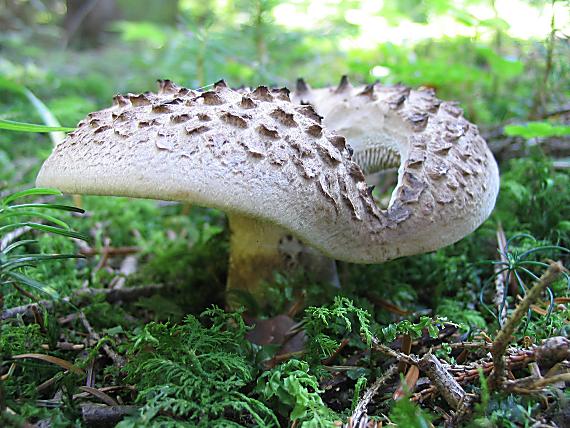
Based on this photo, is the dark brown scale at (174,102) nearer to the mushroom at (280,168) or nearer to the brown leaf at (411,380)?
the mushroom at (280,168)

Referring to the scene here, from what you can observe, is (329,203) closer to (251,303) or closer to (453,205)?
(453,205)

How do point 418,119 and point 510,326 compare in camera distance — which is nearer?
point 510,326

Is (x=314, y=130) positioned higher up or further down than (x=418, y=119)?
higher up

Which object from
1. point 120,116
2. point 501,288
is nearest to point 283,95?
point 120,116

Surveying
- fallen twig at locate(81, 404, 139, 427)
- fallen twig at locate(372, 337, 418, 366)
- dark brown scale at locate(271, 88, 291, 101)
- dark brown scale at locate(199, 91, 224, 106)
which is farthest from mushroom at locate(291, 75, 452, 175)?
fallen twig at locate(81, 404, 139, 427)

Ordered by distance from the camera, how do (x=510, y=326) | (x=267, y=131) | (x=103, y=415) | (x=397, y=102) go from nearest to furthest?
1. (x=510, y=326)
2. (x=103, y=415)
3. (x=267, y=131)
4. (x=397, y=102)

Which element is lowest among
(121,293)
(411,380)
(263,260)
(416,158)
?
(121,293)

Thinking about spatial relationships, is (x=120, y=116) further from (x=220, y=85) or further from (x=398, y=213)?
(x=398, y=213)
